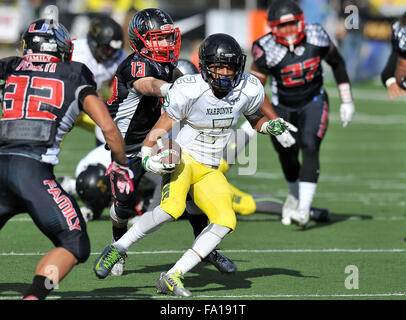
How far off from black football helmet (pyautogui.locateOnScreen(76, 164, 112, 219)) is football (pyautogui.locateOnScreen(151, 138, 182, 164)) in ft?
7.94

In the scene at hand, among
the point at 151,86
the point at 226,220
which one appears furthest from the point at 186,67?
the point at 226,220

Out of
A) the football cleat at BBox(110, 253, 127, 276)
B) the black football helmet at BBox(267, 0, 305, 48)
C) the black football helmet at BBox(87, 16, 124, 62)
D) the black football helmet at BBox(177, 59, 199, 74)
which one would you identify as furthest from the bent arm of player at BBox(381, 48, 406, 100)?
the football cleat at BBox(110, 253, 127, 276)

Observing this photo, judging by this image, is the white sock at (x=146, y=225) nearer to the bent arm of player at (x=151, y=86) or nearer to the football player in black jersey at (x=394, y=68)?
the bent arm of player at (x=151, y=86)

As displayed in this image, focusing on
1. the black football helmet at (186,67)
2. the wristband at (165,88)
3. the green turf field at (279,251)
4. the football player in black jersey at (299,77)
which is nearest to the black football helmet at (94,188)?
the green turf field at (279,251)

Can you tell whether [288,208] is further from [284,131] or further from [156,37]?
[156,37]

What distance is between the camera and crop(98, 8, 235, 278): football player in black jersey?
613 cm

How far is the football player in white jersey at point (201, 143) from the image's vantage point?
554 centimetres

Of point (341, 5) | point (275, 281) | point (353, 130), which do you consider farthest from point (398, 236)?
point (341, 5)

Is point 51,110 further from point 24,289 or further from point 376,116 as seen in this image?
point 376,116

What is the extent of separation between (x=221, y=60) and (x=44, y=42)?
1.15m

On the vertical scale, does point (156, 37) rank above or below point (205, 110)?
above

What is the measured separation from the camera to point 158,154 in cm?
551

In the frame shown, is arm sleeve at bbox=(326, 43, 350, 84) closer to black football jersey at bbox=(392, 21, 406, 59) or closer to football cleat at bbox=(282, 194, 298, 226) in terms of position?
black football jersey at bbox=(392, 21, 406, 59)

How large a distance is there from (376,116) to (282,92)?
33.1 feet
